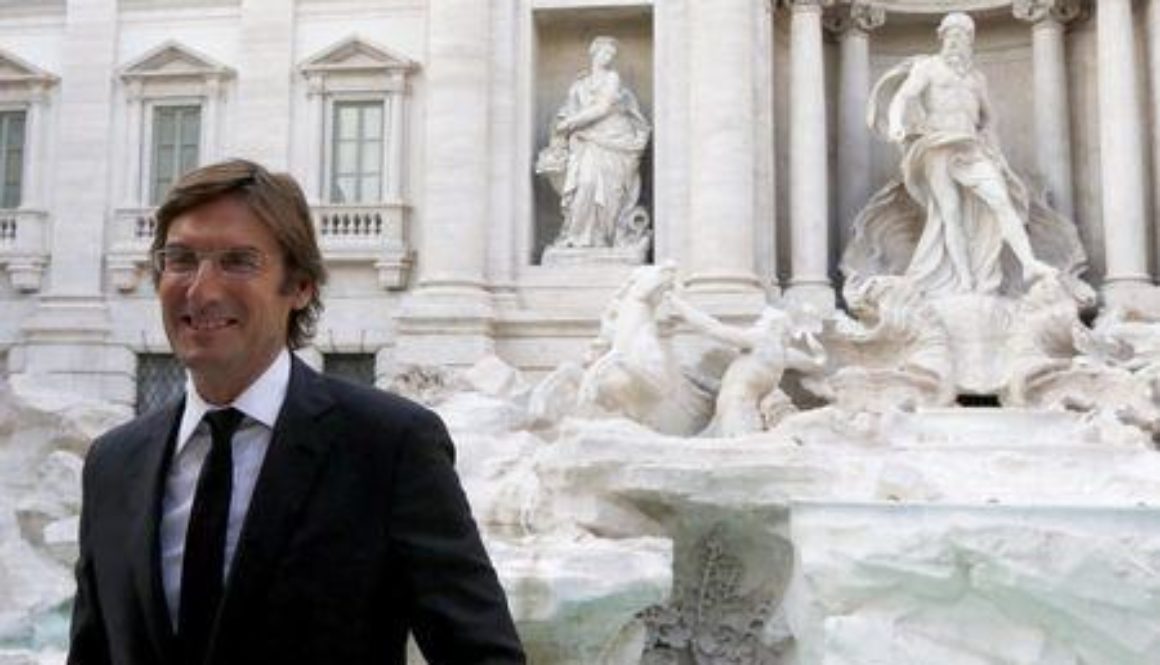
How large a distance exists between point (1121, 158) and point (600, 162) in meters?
6.11

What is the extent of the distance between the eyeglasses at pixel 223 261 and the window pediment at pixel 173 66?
1705cm

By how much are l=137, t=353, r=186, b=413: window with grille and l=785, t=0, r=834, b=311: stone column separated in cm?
801

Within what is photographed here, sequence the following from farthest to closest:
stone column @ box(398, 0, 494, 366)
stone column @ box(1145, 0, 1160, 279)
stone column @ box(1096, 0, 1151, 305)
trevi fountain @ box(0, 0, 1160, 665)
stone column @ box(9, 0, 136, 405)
Result: stone column @ box(9, 0, 136, 405) < stone column @ box(398, 0, 494, 366) < stone column @ box(1145, 0, 1160, 279) < stone column @ box(1096, 0, 1151, 305) < trevi fountain @ box(0, 0, 1160, 665)

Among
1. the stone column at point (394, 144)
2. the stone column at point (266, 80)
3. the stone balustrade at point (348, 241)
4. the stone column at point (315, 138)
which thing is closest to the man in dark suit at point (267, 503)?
the stone balustrade at point (348, 241)

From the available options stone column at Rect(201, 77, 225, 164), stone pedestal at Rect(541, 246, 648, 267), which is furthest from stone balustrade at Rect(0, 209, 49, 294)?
stone pedestal at Rect(541, 246, 648, 267)

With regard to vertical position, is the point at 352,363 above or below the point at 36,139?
below

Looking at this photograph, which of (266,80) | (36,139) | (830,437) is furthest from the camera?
(36,139)

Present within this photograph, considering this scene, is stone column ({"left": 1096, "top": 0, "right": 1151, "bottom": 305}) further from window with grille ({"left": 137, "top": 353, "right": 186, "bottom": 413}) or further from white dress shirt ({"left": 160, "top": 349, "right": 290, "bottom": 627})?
white dress shirt ({"left": 160, "top": 349, "right": 290, "bottom": 627})

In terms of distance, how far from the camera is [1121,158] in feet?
53.5

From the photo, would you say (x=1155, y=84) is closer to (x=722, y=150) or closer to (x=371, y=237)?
(x=722, y=150)

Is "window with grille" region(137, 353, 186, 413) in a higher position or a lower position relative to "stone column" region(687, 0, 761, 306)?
lower

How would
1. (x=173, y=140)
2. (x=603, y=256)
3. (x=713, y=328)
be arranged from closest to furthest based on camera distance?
(x=713, y=328), (x=603, y=256), (x=173, y=140)

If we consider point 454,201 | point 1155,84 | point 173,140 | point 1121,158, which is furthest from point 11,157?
point 1155,84

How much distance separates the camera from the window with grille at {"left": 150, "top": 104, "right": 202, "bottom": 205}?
740 inches
